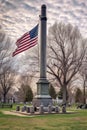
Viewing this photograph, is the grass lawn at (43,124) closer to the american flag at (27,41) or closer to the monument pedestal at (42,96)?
the american flag at (27,41)

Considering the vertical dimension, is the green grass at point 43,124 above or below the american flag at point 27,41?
below

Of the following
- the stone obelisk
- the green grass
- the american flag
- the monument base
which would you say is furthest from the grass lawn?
the stone obelisk

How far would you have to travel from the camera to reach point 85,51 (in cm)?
5172

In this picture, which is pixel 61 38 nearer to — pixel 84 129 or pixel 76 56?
pixel 76 56

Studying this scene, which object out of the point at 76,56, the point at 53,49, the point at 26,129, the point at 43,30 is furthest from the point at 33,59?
the point at 26,129

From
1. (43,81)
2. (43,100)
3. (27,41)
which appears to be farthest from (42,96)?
(27,41)

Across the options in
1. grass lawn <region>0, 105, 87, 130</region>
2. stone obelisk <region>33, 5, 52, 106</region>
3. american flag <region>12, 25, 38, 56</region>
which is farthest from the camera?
A: stone obelisk <region>33, 5, 52, 106</region>

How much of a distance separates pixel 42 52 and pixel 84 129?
18226 millimetres

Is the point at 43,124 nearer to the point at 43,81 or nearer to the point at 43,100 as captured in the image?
the point at 43,100

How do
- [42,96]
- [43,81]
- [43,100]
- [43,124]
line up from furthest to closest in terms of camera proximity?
[43,81]
[42,96]
[43,100]
[43,124]

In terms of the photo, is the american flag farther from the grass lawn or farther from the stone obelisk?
the grass lawn

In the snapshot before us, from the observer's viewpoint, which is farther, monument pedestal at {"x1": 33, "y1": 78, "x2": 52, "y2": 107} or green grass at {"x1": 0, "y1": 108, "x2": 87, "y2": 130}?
monument pedestal at {"x1": 33, "y1": 78, "x2": 52, "y2": 107}

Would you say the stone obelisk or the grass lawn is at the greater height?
the stone obelisk

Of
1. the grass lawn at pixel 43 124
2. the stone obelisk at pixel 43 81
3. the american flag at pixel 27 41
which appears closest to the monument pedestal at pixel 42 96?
the stone obelisk at pixel 43 81
